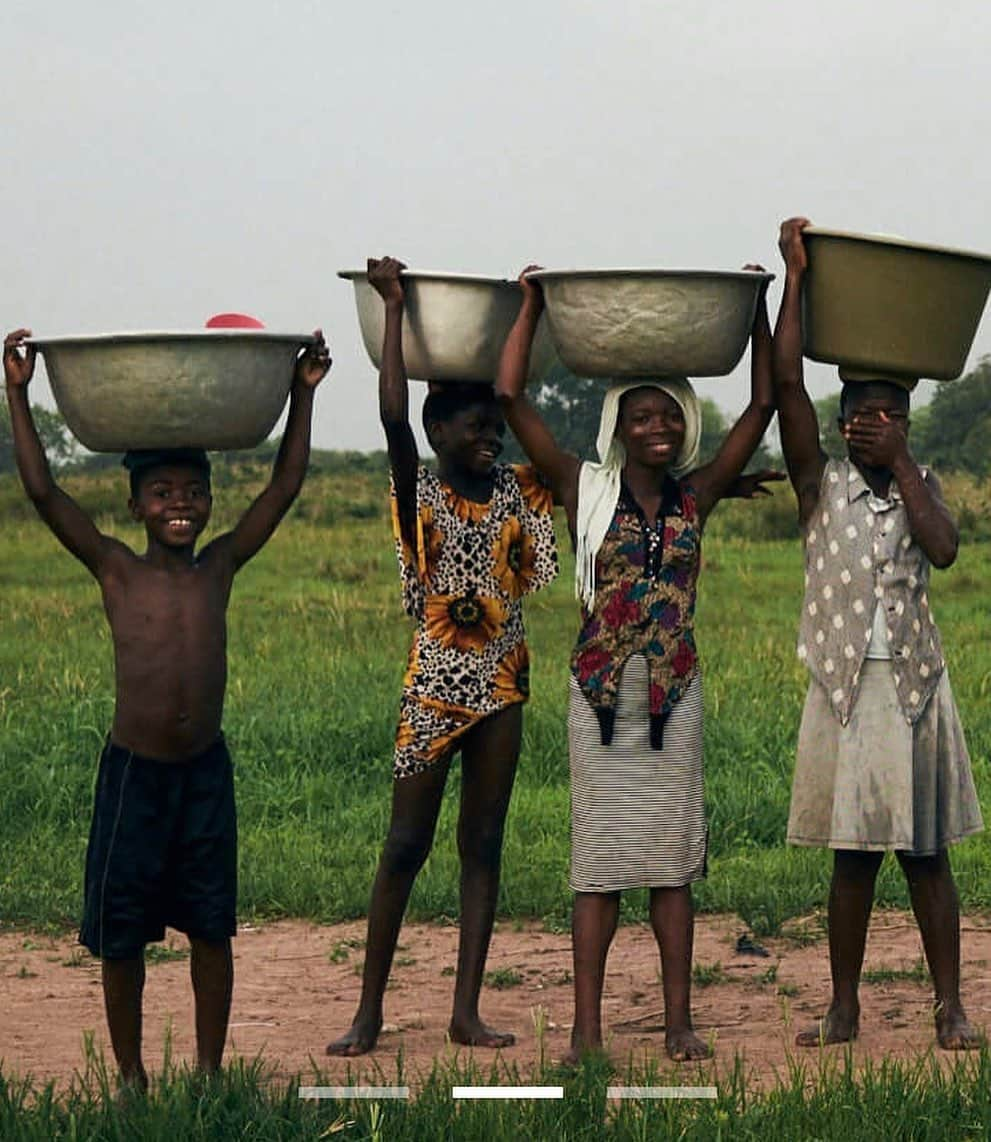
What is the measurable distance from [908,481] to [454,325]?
1100 millimetres

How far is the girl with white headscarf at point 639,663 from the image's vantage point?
4.74 meters

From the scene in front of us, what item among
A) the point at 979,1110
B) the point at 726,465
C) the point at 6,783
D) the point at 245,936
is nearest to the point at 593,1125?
the point at 979,1110

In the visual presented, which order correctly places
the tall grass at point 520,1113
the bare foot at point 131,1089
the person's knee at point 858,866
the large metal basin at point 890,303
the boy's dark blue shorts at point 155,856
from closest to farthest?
1. the tall grass at point 520,1113
2. the bare foot at point 131,1089
3. the boy's dark blue shorts at point 155,856
4. the large metal basin at point 890,303
5. the person's knee at point 858,866

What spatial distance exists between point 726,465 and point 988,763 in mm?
3857

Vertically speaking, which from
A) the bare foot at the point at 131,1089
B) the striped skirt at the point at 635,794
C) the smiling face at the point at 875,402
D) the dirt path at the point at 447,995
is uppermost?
the smiling face at the point at 875,402

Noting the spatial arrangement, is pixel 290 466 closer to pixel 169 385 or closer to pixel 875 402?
pixel 169 385

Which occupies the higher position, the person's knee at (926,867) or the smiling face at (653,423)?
the smiling face at (653,423)

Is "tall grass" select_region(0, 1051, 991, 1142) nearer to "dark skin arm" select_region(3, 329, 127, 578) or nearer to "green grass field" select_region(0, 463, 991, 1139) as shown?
"green grass field" select_region(0, 463, 991, 1139)

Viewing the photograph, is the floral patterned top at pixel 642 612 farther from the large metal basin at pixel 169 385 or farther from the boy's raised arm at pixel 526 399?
the large metal basin at pixel 169 385

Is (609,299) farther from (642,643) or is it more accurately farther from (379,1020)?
(379,1020)

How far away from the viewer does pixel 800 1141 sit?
3.84 m

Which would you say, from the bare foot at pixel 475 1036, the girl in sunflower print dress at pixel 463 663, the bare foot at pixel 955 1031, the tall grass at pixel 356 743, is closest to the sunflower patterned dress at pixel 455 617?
the girl in sunflower print dress at pixel 463 663

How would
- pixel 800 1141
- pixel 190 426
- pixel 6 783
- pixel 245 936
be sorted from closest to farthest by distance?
pixel 800 1141
pixel 190 426
pixel 245 936
pixel 6 783

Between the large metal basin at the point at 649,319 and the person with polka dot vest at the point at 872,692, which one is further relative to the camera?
the person with polka dot vest at the point at 872,692
